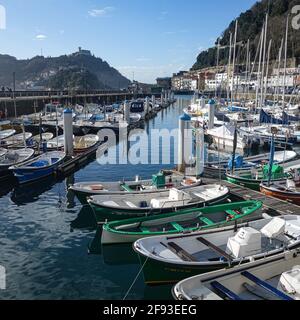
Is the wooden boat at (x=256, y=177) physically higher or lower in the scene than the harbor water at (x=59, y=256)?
higher

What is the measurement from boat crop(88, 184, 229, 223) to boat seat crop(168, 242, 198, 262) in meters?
4.55

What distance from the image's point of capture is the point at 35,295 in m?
11.9

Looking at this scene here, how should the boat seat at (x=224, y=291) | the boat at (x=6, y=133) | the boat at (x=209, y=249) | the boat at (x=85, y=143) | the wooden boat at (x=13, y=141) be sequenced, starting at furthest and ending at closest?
the boat at (x=6, y=133)
the boat at (x=85, y=143)
the wooden boat at (x=13, y=141)
the boat at (x=209, y=249)
the boat seat at (x=224, y=291)

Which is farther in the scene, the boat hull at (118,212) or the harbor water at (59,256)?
the boat hull at (118,212)

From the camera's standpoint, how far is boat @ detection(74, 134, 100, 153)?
116ft

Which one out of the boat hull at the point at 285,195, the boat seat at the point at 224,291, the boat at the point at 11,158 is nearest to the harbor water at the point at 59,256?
the boat seat at the point at 224,291

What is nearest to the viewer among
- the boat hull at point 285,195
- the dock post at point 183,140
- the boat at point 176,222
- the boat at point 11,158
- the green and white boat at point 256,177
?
the boat at point 176,222

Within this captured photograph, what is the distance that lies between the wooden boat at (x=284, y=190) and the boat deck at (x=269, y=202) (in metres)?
0.37

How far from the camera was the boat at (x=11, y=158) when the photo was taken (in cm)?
2667

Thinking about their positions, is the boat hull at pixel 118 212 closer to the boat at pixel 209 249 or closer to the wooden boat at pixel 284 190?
the boat at pixel 209 249

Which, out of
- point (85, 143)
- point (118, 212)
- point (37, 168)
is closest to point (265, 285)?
point (118, 212)

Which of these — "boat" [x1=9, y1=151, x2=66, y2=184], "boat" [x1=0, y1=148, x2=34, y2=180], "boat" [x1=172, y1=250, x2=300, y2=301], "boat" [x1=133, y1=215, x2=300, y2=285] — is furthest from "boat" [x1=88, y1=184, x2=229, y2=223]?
"boat" [x1=0, y1=148, x2=34, y2=180]

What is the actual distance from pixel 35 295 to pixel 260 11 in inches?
7248
